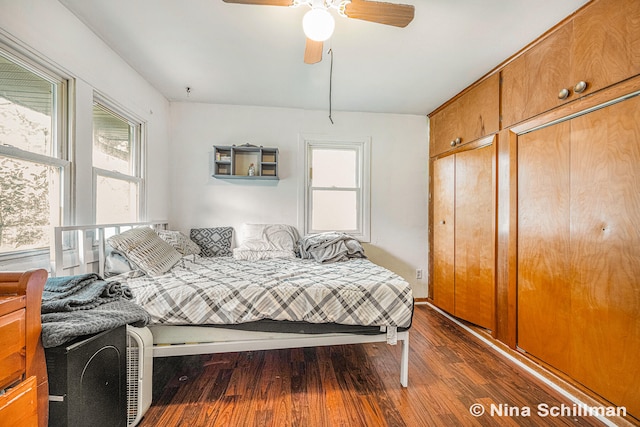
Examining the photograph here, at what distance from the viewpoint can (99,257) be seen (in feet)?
5.99

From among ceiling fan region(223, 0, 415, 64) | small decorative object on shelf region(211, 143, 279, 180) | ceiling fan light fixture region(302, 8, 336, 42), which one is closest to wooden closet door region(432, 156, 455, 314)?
ceiling fan region(223, 0, 415, 64)

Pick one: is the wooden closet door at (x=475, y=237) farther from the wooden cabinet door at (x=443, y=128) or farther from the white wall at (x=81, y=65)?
the white wall at (x=81, y=65)

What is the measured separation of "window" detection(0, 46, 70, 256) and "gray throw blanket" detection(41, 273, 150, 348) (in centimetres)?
48

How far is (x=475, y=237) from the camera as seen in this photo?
2475 mm

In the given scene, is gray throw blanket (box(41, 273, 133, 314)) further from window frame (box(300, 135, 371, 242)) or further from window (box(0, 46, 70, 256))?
window frame (box(300, 135, 371, 242))

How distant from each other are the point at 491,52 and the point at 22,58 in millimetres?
3114

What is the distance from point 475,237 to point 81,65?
3466 mm

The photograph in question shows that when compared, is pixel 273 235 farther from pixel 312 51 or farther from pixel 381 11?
pixel 381 11

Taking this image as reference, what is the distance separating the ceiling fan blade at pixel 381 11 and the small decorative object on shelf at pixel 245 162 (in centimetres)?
177

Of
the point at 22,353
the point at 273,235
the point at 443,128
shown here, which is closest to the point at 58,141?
the point at 22,353

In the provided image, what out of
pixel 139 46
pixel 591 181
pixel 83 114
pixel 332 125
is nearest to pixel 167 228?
pixel 83 114

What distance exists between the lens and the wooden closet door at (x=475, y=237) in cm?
230

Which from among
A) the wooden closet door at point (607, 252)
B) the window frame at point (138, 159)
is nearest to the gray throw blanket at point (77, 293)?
the window frame at point (138, 159)

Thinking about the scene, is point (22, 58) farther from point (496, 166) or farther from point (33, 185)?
point (496, 166)
